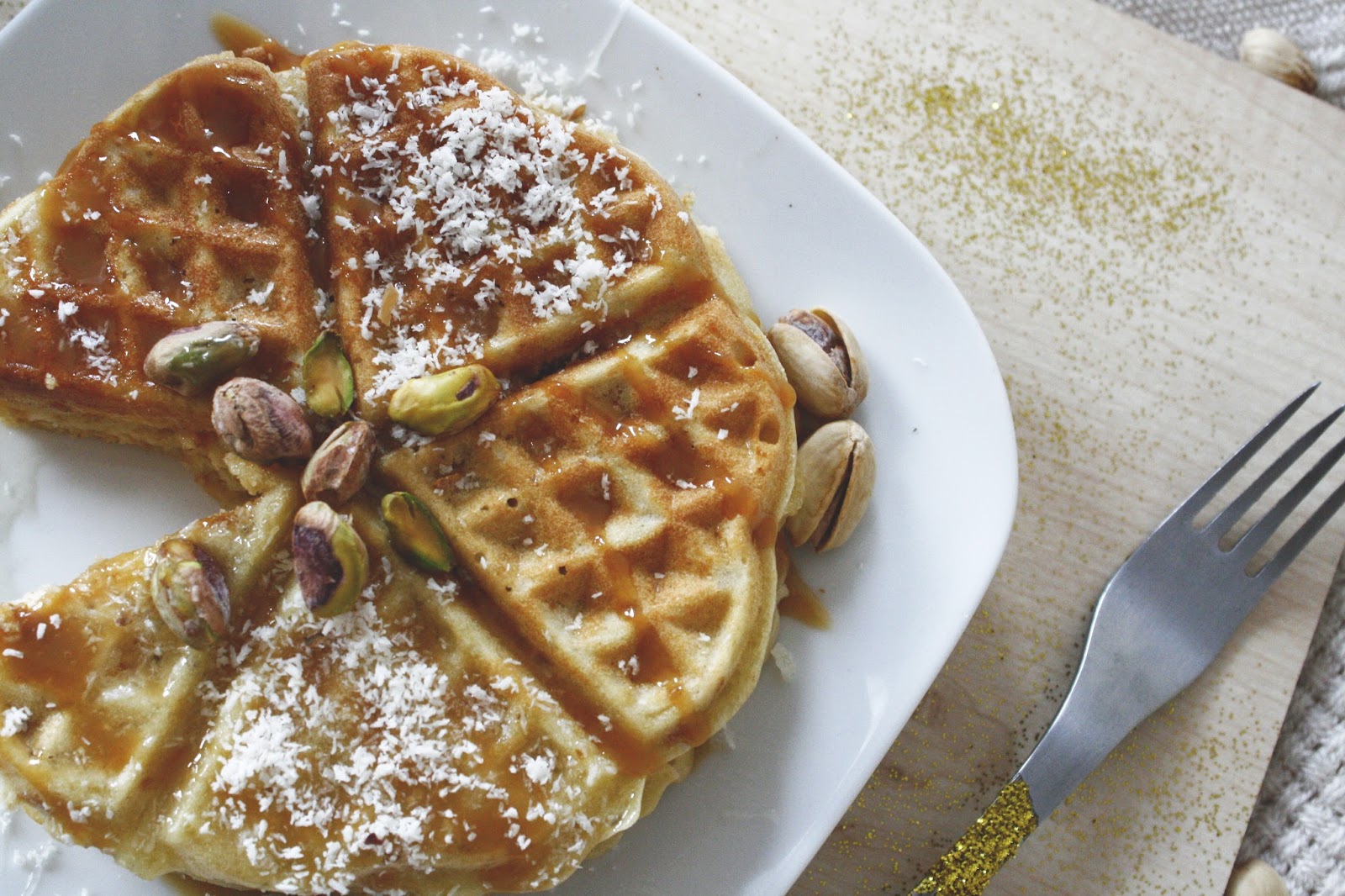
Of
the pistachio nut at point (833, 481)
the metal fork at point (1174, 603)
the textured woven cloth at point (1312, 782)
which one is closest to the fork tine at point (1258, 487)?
the metal fork at point (1174, 603)

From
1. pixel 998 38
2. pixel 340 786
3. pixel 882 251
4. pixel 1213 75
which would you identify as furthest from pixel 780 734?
pixel 1213 75

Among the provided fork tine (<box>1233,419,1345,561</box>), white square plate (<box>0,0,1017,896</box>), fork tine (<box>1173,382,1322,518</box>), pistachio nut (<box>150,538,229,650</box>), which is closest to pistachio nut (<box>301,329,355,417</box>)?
pistachio nut (<box>150,538,229,650</box>)

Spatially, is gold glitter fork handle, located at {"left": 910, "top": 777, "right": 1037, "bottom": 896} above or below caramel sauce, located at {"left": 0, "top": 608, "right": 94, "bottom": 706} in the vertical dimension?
below

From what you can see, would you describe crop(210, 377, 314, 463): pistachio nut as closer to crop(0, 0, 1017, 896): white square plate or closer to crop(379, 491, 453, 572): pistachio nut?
crop(379, 491, 453, 572): pistachio nut

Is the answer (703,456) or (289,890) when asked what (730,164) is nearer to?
(703,456)

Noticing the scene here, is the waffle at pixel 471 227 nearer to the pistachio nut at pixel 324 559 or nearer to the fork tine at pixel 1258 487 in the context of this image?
the pistachio nut at pixel 324 559

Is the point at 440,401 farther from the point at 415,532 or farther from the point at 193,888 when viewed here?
the point at 193,888
